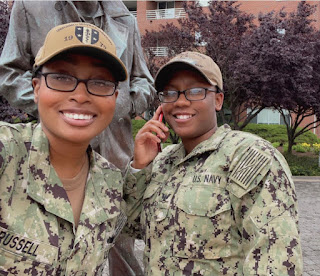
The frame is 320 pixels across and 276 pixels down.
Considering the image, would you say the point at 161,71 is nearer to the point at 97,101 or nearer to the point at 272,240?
the point at 97,101

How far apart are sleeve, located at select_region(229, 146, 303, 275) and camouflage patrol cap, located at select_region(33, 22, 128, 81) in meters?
0.74

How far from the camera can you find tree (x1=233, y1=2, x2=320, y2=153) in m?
12.9

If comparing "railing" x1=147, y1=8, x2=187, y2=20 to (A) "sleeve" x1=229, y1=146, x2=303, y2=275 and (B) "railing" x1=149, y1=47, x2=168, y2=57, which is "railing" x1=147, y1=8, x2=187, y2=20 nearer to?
(B) "railing" x1=149, y1=47, x2=168, y2=57

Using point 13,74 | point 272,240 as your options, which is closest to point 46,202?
point 272,240

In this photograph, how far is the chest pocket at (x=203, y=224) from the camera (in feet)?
5.68

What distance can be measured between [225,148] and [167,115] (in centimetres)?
38

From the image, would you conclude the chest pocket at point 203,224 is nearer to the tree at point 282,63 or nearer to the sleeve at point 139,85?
the sleeve at point 139,85

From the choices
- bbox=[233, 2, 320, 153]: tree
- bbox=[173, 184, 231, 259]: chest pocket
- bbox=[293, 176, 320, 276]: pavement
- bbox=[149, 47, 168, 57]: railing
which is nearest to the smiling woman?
bbox=[173, 184, 231, 259]: chest pocket

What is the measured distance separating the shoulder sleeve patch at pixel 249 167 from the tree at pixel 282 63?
1178 centimetres

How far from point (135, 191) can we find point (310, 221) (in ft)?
21.0

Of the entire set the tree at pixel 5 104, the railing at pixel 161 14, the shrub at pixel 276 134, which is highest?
the railing at pixel 161 14

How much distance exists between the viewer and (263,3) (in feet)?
74.8

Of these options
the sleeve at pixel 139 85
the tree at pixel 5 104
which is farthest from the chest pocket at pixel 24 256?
the tree at pixel 5 104

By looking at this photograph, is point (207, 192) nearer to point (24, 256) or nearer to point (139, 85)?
point (24, 256)
